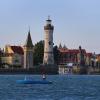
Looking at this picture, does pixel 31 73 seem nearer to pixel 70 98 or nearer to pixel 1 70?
pixel 1 70

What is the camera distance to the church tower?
190500 mm

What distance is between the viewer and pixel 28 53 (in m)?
194

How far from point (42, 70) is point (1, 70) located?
11876mm

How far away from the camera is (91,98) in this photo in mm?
62375

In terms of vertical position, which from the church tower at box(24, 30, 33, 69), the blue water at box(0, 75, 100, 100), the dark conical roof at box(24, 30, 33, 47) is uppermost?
the dark conical roof at box(24, 30, 33, 47)

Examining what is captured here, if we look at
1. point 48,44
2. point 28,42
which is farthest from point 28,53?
point 48,44

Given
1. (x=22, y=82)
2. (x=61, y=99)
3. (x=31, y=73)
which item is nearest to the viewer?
(x=61, y=99)

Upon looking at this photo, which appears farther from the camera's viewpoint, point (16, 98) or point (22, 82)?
point (22, 82)

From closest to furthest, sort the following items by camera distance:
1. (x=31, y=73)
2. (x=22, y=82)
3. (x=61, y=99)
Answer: (x=61, y=99)
(x=22, y=82)
(x=31, y=73)

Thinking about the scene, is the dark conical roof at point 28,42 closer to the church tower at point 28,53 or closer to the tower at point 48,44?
the church tower at point 28,53

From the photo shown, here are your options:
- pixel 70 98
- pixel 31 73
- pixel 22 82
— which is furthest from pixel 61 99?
pixel 31 73

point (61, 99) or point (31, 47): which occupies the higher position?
point (31, 47)

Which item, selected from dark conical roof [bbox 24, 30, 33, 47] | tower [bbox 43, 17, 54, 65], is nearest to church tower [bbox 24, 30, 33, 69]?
dark conical roof [bbox 24, 30, 33, 47]

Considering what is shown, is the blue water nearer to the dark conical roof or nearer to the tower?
the tower
